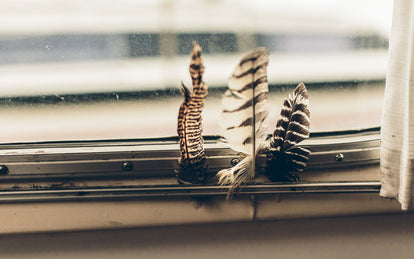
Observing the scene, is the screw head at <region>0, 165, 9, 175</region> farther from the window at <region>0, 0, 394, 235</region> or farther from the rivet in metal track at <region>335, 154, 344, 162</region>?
the rivet in metal track at <region>335, 154, 344, 162</region>

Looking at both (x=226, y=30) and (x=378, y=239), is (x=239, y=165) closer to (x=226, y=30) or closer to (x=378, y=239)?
(x=226, y=30)

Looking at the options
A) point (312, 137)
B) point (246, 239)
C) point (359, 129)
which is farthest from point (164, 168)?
point (359, 129)

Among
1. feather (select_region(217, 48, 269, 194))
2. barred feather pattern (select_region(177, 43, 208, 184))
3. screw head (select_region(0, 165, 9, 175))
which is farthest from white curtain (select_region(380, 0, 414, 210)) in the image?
screw head (select_region(0, 165, 9, 175))

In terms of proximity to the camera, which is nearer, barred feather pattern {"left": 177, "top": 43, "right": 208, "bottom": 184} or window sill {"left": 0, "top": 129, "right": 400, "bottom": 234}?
barred feather pattern {"left": 177, "top": 43, "right": 208, "bottom": 184}

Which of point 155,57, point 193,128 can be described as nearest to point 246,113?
point 193,128

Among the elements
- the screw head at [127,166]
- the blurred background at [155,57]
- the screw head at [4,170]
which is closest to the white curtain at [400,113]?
the blurred background at [155,57]

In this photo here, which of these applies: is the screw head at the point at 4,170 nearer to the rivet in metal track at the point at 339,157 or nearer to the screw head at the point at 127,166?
the screw head at the point at 127,166
